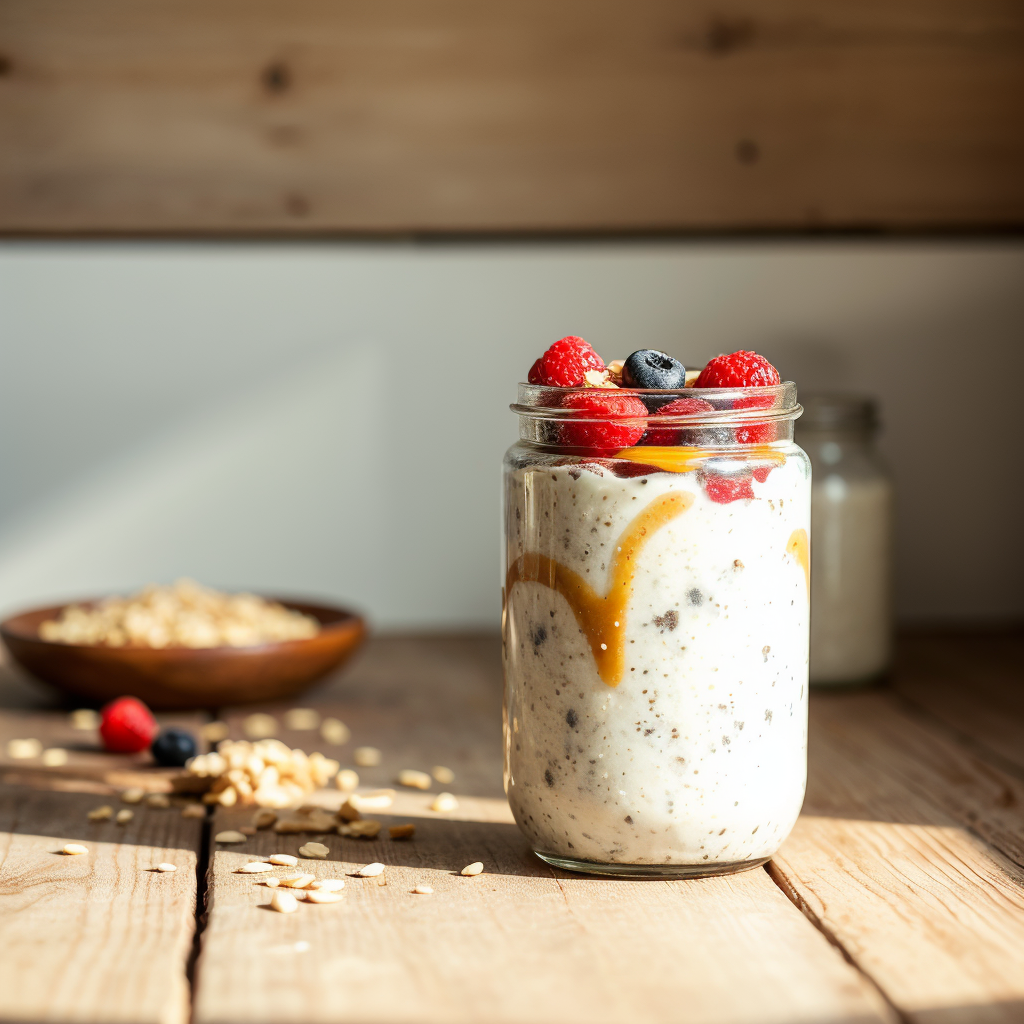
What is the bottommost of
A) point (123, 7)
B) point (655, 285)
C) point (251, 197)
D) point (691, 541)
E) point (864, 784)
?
point (864, 784)

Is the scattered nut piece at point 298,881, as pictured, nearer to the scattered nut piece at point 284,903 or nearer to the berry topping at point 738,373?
the scattered nut piece at point 284,903

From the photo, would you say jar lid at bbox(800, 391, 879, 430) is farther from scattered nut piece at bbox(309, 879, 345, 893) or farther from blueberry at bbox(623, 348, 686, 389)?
scattered nut piece at bbox(309, 879, 345, 893)

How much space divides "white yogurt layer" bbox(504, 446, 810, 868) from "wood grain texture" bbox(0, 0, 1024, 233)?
38.3 inches

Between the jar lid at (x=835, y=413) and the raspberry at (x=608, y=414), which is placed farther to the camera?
the jar lid at (x=835, y=413)

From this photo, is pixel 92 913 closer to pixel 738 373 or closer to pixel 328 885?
pixel 328 885

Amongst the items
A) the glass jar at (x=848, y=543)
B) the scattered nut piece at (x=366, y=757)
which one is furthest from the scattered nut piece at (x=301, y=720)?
the glass jar at (x=848, y=543)

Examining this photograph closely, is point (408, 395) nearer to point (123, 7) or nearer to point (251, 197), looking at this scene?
point (251, 197)

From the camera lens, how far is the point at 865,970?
634 mm

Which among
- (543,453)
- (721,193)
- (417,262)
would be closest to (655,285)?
(721,193)

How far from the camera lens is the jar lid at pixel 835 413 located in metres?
1.37

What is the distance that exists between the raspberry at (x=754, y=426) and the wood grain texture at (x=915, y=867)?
0.28 metres

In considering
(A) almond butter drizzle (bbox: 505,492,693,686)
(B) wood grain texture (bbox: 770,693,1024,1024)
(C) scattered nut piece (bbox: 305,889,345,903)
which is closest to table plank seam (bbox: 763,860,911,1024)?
(B) wood grain texture (bbox: 770,693,1024,1024)

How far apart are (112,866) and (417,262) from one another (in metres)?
1.04

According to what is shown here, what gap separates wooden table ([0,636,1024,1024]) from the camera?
1.95ft
